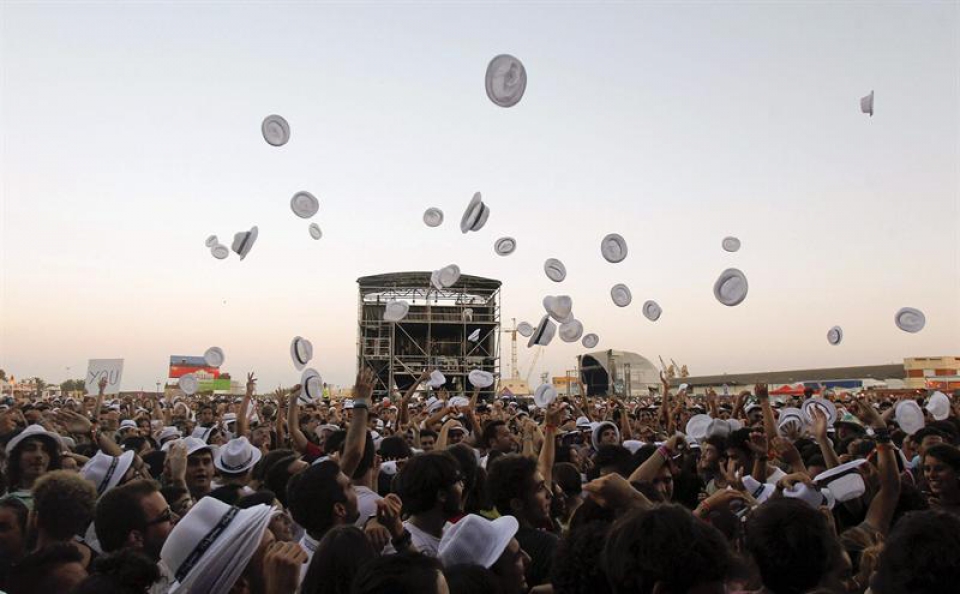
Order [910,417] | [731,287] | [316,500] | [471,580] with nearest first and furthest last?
[471,580] < [316,500] < [910,417] < [731,287]

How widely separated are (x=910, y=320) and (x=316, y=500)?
Answer: 40.9 ft

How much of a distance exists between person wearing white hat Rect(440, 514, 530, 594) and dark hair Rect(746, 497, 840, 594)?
916 mm

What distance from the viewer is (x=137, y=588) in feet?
7.46

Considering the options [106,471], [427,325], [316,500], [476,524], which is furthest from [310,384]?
[427,325]

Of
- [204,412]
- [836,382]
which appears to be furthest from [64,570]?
[836,382]

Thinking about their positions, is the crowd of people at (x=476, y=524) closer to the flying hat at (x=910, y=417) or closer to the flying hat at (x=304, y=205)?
the flying hat at (x=910, y=417)

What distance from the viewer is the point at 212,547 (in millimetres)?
2566

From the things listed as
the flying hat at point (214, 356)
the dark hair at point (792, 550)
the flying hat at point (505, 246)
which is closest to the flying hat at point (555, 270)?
the flying hat at point (505, 246)

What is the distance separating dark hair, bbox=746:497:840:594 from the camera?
8.25ft

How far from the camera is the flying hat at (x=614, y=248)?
1401 cm

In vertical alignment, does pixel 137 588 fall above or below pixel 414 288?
below

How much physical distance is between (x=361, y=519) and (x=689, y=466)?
3357mm

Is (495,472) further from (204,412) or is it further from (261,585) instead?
(204,412)

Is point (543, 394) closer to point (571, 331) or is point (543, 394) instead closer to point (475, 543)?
point (571, 331)
